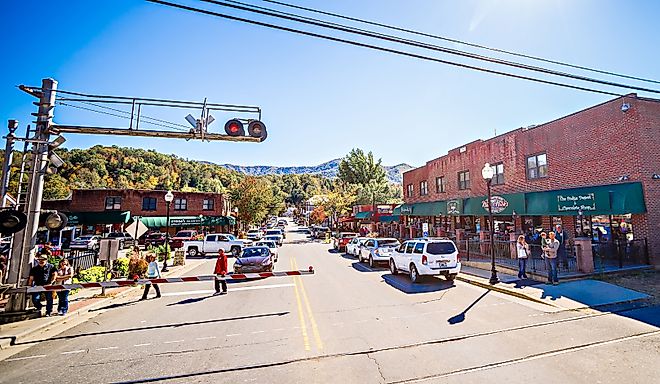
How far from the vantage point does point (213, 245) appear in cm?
2800

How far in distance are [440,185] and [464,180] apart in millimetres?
3438

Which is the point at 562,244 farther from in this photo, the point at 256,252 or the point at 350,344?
the point at 256,252

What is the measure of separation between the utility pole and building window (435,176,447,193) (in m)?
26.5

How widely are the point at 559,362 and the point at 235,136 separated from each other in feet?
30.7

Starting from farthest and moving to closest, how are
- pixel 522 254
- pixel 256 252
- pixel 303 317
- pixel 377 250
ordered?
pixel 377 250 → pixel 256 252 → pixel 522 254 → pixel 303 317

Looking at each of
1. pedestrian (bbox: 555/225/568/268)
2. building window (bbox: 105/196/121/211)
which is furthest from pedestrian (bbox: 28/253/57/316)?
building window (bbox: 105/196/121/211)

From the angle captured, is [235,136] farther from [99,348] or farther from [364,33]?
[99,348]

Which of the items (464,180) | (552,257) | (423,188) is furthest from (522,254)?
(423,188)

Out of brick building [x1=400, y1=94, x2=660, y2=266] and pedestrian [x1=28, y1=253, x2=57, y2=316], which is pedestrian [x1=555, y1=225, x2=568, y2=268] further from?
pedestrian [x1=28, y1=253, x2=57, y2=316]

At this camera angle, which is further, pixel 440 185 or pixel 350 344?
pixel 440 185

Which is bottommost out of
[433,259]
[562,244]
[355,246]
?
[355,246]

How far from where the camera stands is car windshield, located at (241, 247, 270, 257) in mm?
16788

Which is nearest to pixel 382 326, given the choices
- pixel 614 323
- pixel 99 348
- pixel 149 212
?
pixel 614 323

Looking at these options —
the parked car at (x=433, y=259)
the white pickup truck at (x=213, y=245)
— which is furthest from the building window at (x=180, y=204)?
the parked car at (x=433, y=259)
